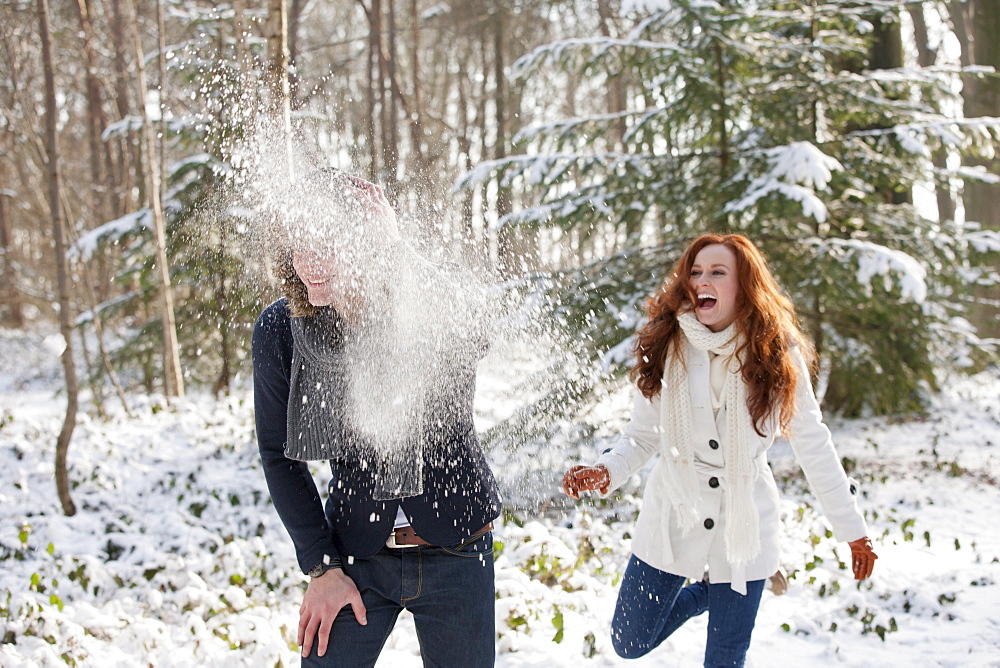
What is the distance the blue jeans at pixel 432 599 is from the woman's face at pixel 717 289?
146 cm

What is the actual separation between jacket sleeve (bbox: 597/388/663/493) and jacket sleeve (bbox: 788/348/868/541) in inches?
21.0

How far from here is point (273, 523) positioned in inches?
237

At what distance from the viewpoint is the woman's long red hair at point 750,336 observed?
8.98 ft

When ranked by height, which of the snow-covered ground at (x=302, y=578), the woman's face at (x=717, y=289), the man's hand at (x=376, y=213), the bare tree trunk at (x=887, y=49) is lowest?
the snow-covered ground at (x=302, y=578)

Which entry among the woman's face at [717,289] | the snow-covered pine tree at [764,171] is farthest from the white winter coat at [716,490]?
the snow-covered pine tree at [764,171]

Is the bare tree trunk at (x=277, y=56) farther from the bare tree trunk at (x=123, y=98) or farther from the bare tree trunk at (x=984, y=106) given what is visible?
the bare tree trunk at (x=984, y=106)

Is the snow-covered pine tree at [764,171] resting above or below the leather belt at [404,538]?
above

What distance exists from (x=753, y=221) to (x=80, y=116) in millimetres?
20157

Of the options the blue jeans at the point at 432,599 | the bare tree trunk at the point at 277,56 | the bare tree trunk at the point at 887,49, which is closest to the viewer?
the blue jeans at the point at 432,599

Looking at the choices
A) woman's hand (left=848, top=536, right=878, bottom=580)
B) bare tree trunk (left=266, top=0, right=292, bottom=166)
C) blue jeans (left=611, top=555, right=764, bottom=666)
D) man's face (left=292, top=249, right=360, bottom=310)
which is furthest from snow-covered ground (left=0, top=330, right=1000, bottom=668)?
bare tree trunk (left=266, top=0, right=292, bottom=166)

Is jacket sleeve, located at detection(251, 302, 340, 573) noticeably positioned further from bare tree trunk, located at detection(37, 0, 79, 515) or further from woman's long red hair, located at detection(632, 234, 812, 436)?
bare tree trunk, located at detection(37, 0, 79, 515)

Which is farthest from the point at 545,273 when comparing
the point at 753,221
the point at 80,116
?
the point at 80,116

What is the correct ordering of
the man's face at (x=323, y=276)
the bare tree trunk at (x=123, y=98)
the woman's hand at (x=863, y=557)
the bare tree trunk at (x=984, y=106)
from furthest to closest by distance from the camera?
1. the bare tree trunk at (x=123, y=98)
2. the bare tree trunk at (x=984, y=106)
3. the woman's hand at (x=863, y=557)
4. the man's face at (x=323, y=276)

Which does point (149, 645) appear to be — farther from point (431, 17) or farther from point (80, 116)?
point (80, 116)
